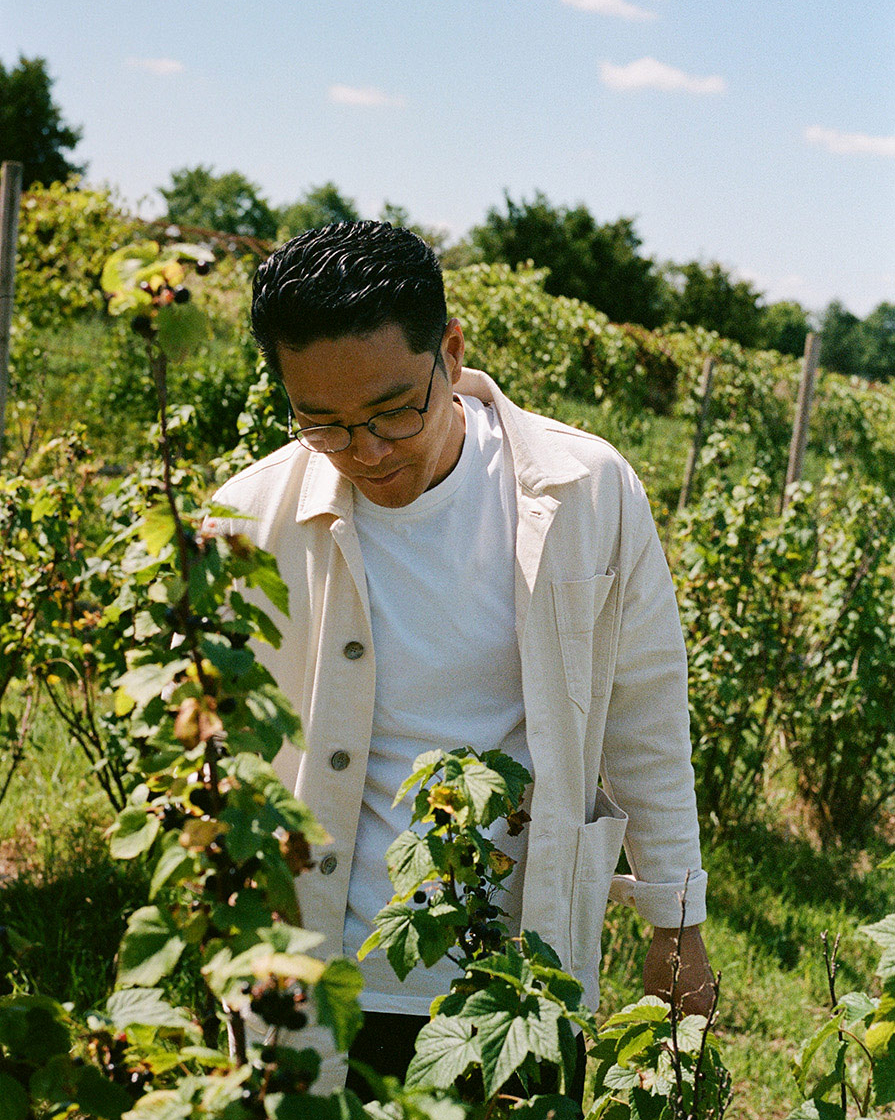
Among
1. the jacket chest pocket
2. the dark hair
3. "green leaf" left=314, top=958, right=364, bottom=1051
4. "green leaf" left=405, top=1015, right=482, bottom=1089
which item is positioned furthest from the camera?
the jacket chest pocket

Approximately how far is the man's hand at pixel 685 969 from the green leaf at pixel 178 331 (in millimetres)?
1312

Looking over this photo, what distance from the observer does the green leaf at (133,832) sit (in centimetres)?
86

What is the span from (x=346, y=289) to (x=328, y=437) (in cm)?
22

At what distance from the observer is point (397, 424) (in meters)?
1.59

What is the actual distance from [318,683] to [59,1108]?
839mm

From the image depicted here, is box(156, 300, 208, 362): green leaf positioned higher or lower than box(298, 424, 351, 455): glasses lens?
higher

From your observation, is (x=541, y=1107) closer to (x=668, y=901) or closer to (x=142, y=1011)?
(x=142, y=1011)

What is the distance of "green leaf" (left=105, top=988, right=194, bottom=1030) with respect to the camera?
0.84m

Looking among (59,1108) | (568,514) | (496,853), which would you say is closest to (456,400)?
(568,514)

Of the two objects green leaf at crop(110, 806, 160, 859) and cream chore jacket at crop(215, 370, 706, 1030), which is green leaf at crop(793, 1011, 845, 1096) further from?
green leaf at crop(110, 806, 160, 859)

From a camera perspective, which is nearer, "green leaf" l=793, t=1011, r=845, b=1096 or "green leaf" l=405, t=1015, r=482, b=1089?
"green leaf" l=405, t=1015, r=482, b=1089

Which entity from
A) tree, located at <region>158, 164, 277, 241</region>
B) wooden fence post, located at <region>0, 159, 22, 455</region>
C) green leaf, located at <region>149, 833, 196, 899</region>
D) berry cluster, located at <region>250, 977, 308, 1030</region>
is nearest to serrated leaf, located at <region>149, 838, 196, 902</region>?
green leaf, located at <region>149, 833, 196, 899</region>

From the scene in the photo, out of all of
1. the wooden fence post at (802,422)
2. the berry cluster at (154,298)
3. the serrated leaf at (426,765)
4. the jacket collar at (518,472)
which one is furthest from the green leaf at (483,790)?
the wooden fence post at (802,422)

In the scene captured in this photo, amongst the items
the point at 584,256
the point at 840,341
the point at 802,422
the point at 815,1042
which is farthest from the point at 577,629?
the point at 840,341
